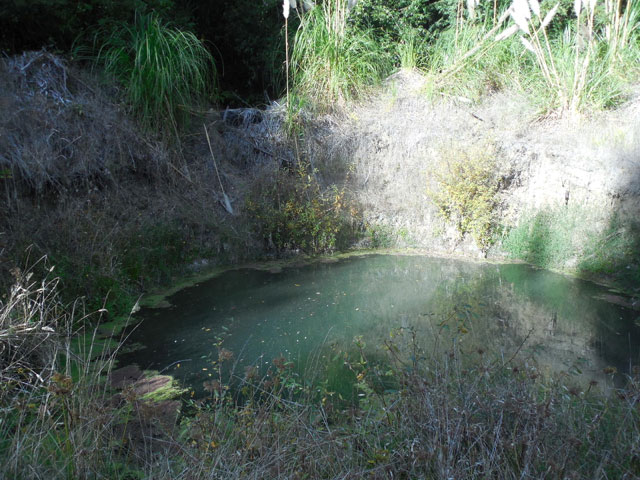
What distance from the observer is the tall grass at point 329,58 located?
8.71 m

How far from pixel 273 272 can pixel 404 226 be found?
8.14 feet

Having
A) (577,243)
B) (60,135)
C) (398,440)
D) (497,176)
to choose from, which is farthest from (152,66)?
(398,440)

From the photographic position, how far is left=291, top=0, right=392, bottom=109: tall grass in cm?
871

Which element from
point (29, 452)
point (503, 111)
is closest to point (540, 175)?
point (503, 111)

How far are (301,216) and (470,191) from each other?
248cm

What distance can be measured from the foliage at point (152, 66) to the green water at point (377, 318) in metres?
2.59

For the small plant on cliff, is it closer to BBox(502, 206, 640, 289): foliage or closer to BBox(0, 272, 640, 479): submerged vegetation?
BBox(502, 206, 640, 289): foliage

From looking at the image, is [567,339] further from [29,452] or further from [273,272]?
[29,452]

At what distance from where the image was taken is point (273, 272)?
22.2 ft

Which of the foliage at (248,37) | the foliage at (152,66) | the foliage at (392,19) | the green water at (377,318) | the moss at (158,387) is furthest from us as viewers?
the foliage at (392,19)

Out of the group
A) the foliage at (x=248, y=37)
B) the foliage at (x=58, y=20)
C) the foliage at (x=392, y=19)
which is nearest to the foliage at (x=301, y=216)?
the foliage at (x=248, y=37)

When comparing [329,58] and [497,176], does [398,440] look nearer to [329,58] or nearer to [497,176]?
[497,176]

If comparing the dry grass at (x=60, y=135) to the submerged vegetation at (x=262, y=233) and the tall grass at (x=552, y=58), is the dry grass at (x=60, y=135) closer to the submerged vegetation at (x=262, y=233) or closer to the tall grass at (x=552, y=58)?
the submerged vegetation at (x=262, y=233)

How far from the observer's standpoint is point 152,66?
7.02 metres
